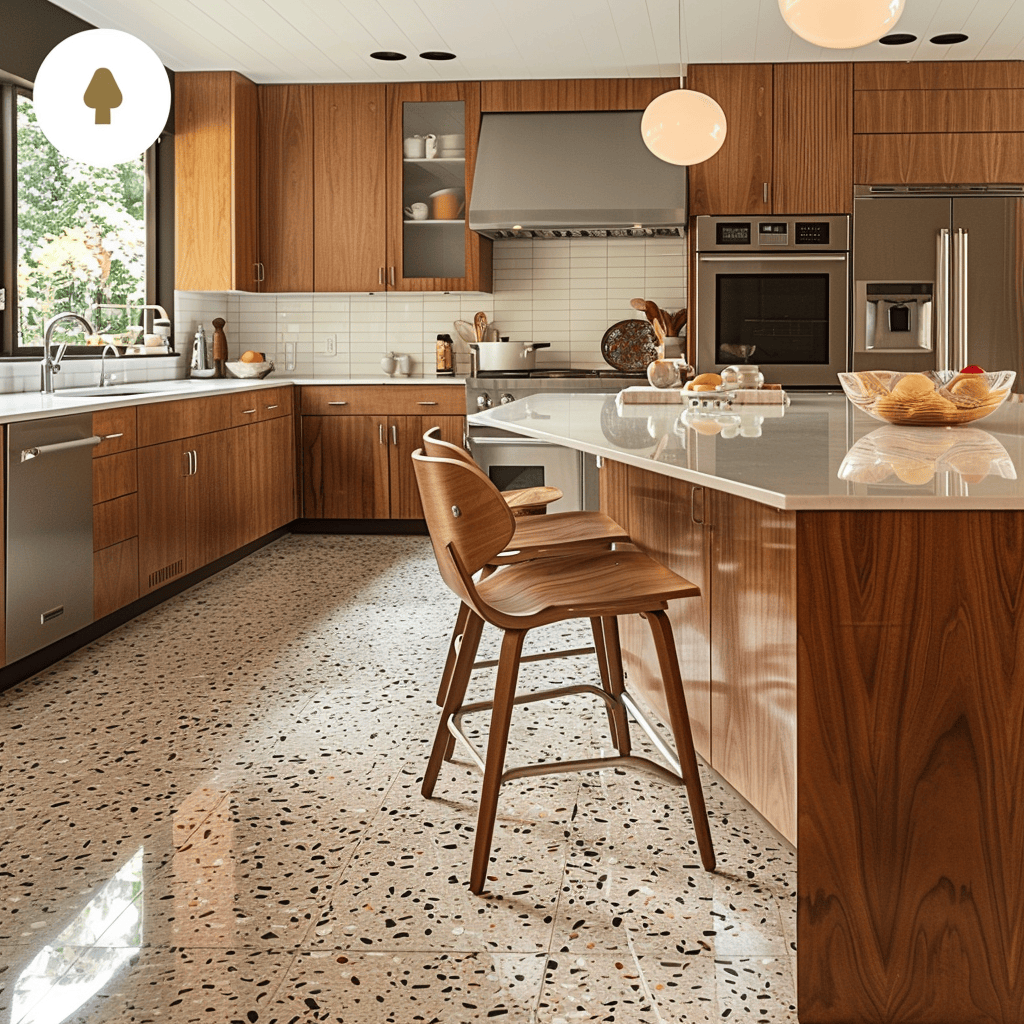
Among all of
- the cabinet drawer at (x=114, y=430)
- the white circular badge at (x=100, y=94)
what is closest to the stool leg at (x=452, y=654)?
the cabinet drawer at (x=114, y=430)

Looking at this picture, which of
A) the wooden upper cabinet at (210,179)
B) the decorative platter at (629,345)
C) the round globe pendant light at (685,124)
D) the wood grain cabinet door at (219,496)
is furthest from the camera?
the decorative platter at (629,345)

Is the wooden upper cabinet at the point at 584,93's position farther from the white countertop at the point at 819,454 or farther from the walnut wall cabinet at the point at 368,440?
the white countertop at the point at 819,454

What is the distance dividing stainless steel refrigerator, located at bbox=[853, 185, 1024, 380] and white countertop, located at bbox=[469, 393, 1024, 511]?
99.7 inches

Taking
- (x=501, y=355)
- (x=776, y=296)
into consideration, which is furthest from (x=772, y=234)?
(x=501, y=355)

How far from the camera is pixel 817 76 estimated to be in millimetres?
5664

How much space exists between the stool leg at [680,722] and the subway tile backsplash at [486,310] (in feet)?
15.0

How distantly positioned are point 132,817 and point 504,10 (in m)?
3.74

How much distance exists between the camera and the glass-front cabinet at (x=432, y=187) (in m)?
6.07

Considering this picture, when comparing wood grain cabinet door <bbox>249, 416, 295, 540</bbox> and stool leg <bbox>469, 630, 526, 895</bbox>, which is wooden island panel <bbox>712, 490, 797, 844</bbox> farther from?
wood grain cabinet door <bbox>249, 416, 295, 540</bbox>

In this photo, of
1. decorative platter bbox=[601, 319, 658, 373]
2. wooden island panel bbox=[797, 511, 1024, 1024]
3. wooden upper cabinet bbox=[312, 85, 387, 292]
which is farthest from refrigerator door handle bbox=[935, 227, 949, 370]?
wooden island panel bbox=[797, 511, 1024, 1024]

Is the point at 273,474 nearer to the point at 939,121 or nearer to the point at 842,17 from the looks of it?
the point at 939,121

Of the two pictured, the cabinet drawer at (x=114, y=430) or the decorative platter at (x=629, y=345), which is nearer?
the cabinet drawer at (x=114, y=430)

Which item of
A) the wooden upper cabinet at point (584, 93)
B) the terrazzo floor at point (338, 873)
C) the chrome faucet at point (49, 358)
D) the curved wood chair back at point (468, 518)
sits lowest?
the terrazzo floor at point (338, 873)

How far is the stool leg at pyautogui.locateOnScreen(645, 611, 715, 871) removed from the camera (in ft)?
6.83
